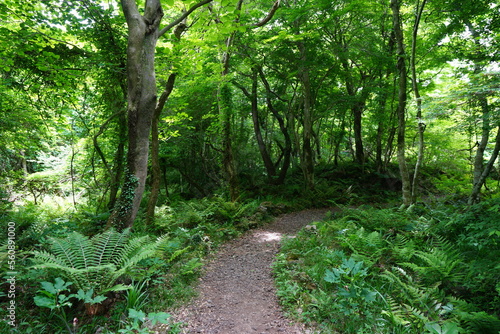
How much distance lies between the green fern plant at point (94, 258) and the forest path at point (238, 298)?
99cm

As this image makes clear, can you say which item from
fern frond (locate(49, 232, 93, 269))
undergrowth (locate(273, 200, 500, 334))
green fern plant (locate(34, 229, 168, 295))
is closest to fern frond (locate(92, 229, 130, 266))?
green fern plant (locate(34, 229, 168, 295))

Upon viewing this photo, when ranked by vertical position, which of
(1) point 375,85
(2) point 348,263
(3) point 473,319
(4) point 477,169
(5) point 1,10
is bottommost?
(3) point 473,319

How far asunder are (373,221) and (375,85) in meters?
7.99

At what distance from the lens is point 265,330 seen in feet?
10.4

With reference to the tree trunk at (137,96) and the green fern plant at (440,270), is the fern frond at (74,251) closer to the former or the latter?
the tree trunk at (137,96)

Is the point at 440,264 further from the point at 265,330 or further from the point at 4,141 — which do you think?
the point at 4,141

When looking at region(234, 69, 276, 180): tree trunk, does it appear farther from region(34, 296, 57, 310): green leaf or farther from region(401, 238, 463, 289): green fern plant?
region(34, 296, 57, 310): green leaf

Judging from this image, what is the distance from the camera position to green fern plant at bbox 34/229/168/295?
3.01m

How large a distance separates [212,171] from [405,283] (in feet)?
34.8

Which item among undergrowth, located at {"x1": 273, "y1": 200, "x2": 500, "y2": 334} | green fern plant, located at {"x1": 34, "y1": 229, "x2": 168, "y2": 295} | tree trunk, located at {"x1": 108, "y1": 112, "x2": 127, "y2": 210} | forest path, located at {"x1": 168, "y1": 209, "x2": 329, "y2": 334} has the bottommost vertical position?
→ forest path, located at {"x1": 168, "y1": 209, "x2": 329, "y2": 334}

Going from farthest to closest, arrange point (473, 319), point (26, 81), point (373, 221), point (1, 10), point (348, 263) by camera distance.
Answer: point (373, 221), point (26, 81), point (1, 10), point (348, 263), point (473, 319)

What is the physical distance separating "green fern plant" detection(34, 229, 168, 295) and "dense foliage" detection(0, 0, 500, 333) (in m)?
0.02

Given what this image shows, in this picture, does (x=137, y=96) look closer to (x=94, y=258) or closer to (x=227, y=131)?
(x=94, y=258)

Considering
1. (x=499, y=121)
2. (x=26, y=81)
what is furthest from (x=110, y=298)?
(x=499, y=121)
